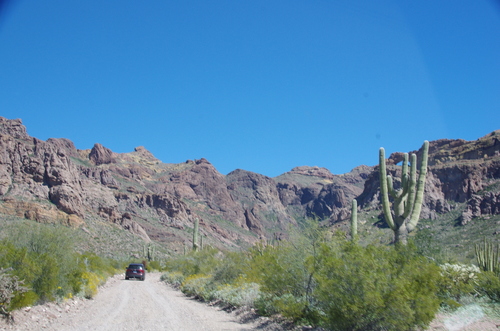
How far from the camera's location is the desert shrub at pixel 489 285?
11844 mm

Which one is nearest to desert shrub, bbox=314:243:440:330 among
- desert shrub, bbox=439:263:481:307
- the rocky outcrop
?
desert shrub, bbox=439:263:481:307

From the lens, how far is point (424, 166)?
19047 mm

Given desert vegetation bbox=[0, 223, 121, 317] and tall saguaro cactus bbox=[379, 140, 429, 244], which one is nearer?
desert vegetation bbox=[0, 223, 121, 317]

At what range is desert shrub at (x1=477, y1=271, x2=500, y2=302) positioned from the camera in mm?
11844

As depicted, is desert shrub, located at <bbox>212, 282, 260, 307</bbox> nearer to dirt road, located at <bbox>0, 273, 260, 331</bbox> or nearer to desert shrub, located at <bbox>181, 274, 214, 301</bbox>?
dirt road, located at <bbox>0, 273, 260, 331</bbox>

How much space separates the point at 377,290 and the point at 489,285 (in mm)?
5951

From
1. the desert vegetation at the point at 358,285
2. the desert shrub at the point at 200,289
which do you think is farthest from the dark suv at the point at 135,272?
the desert vegetation at the point at 358,285

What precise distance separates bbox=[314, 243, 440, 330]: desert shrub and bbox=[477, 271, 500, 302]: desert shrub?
164 inches

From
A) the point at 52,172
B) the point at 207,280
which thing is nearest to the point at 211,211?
the point at 52,172

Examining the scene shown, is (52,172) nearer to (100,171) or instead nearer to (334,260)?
(100,171)

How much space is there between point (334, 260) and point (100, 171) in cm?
11548

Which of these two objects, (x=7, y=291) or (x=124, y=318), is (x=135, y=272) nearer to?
(x=124, y=318)

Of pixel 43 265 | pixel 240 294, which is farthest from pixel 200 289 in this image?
pixel 43 265

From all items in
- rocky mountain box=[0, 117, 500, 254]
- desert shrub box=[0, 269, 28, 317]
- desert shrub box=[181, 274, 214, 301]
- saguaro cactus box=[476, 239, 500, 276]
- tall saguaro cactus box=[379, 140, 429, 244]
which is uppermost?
rocky mountain box=[0, 117, 500, 254]
